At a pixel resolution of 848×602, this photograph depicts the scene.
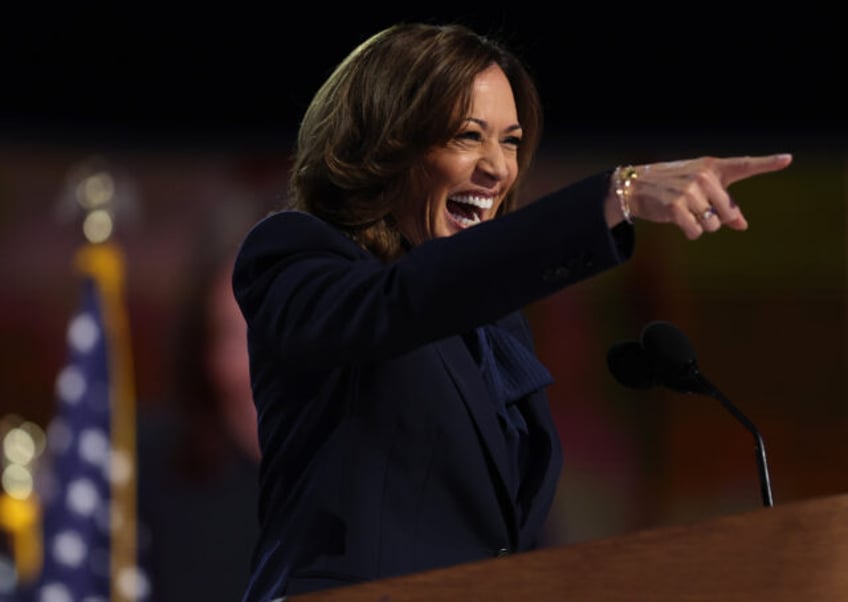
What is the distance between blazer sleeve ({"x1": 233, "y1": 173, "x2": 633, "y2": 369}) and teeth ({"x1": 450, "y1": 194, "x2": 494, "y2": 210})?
41 cm

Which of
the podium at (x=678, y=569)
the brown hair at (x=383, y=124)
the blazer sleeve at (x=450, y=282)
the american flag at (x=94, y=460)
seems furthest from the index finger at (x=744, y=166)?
the american flag at (x=94, y=460)

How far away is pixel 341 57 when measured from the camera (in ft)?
13.8

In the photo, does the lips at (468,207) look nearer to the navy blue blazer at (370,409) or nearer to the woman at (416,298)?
the woman at (416,298)

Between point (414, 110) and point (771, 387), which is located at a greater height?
point (414, 110)

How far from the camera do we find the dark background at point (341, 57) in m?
4.10

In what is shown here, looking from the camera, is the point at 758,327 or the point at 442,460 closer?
the point at 442,460

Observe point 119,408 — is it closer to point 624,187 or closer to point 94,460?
point 94,460

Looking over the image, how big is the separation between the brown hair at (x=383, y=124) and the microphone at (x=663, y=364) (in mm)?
295

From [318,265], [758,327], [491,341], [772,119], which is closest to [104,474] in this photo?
[758,327]

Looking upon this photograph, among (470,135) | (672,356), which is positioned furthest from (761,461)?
(470,135)

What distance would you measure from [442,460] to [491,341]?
0.33 m

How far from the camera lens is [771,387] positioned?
4.45m

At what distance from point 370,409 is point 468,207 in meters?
0.42

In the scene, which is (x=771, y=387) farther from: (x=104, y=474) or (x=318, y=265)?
(x=318, y=265)
